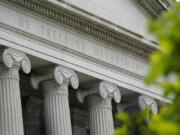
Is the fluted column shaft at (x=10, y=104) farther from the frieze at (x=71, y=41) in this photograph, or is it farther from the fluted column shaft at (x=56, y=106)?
the fluted column shaft at (x=56, y=106)

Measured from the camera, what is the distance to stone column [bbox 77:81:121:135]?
1449 inches

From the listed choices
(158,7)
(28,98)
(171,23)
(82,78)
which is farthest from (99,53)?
(171,23)

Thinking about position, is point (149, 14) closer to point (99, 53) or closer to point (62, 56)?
point (99, 53)

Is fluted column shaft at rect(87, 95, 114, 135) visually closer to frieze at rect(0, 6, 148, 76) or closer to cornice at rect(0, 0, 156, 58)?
frieze at rect(0, 6, 148, 76)

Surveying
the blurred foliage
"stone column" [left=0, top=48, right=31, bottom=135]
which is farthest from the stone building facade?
the blurred foliage

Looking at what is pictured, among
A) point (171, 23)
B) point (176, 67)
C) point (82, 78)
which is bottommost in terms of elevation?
point (176, 67)

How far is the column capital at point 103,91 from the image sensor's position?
120 ft

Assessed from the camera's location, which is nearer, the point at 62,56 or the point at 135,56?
the point at 62,56

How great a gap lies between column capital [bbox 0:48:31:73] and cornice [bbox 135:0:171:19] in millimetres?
12183

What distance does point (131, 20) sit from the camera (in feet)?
135

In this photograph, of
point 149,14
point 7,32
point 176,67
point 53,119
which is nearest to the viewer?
point 176,67

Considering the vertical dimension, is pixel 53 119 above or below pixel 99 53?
below

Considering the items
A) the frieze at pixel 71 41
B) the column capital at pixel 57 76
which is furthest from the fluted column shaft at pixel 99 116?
the column capital at pixel 57 76

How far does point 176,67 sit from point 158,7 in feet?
117
